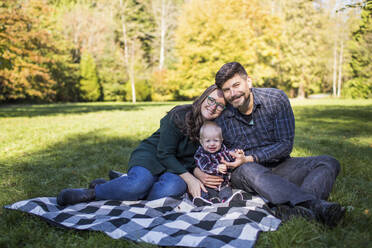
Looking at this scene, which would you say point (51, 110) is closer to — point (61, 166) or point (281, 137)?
point (61, 166)

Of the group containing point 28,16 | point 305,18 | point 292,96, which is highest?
point 305,18

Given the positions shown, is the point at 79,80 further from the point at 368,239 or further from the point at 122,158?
the point at 368,239

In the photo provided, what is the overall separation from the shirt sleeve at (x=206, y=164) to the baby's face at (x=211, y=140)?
0.33 feet

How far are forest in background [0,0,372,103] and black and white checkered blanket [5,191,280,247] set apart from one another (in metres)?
11.3

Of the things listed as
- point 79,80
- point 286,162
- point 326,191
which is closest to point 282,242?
point 326,191

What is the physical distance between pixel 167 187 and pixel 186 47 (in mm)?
14850

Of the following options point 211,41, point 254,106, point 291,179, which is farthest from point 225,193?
point 211,41

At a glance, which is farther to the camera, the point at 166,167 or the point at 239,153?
the point at 166,167

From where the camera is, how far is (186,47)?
17047mm

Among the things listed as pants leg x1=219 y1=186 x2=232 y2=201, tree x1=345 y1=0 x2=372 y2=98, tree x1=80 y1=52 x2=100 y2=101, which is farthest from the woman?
tree x1=80 y1=52 x2=100 y2=101

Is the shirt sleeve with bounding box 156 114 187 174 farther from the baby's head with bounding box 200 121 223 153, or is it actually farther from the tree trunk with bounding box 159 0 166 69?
the tree trunk with bounding box 159 0 166 69

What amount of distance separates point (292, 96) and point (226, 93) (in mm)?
34286

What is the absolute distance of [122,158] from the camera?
5.19m

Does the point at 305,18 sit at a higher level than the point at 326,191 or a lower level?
higher
